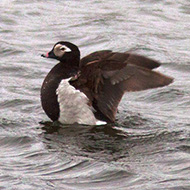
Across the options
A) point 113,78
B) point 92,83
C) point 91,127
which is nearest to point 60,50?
point 92,83

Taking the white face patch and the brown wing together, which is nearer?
the brown wing

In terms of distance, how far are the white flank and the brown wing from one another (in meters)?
0.08

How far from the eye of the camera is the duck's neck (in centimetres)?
843

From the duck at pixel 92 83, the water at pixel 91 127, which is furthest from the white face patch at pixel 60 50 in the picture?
the water at pixel 91 127

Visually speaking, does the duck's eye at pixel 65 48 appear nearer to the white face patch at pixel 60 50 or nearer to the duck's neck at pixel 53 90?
the white face patch at pixel 60 50

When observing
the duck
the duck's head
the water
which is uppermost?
the duck's head

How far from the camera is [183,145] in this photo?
7824mm

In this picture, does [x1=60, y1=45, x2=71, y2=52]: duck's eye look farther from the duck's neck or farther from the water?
the water

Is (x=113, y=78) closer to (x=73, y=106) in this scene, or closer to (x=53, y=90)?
(x=73, y=106)

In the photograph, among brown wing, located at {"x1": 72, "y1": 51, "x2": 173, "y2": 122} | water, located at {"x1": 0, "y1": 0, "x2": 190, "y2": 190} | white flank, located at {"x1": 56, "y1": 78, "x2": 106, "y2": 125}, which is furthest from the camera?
white flank, located at {"x1": 56, "y1": 78, "x2": 106, "y2": 125}

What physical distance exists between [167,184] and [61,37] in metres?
7.23

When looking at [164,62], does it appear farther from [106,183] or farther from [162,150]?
[106,183]

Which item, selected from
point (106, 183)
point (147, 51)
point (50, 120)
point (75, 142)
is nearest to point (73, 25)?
point (147, 51)

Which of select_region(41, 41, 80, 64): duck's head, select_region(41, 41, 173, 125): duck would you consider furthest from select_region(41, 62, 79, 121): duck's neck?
select_region(41, 41, 80, 64): duck's head
